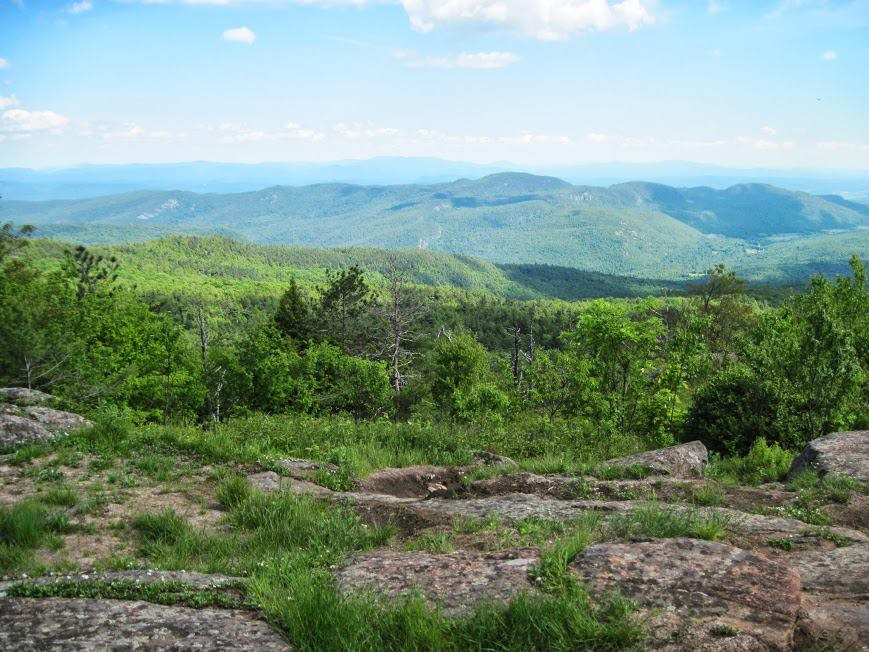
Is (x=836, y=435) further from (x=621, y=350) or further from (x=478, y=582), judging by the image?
(x=478, y=582)

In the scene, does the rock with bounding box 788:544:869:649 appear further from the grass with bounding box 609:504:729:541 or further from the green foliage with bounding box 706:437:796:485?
the green foliage with bounding box 706:437:796:485

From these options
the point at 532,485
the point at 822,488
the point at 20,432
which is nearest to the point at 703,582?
the point at 532,485

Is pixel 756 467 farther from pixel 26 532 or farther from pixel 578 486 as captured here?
pixel 26 532

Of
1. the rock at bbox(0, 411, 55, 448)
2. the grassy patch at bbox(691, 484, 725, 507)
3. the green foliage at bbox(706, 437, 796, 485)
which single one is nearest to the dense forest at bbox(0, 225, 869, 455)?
the green foliage at bbox(706, 437, 796, 485)

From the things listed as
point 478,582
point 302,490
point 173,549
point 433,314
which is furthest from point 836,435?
point 433,314

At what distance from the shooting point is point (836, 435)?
11.9 meters

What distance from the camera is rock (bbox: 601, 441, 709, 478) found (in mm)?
10789

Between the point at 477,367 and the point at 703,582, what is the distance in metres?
29.1

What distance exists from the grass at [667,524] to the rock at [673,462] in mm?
3496

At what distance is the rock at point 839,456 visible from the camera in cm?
998

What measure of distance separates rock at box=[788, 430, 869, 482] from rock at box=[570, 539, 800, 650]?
5.77 metres

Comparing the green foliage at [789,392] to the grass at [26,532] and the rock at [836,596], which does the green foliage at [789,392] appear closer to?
the rock at [836,596]

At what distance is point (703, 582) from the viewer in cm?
507

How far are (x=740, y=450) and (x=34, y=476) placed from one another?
55.2 ft
